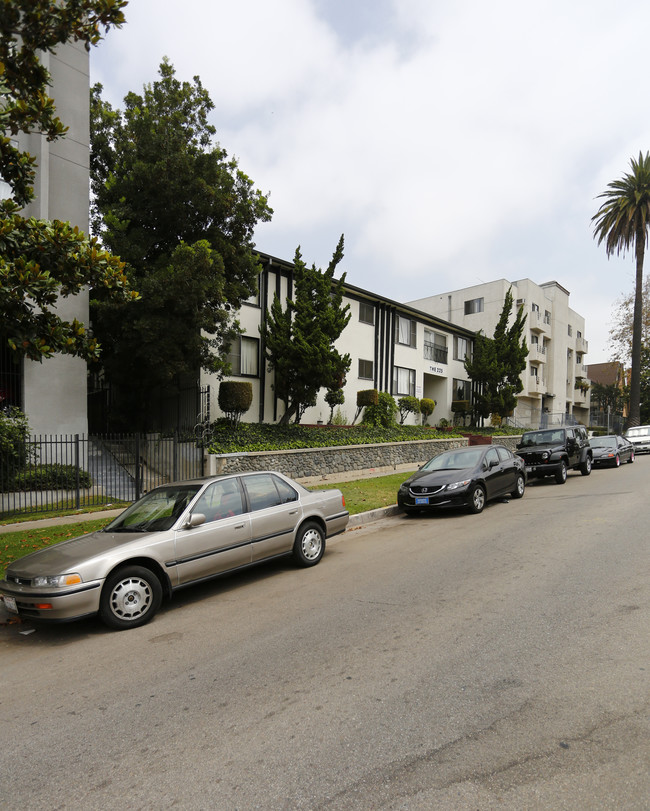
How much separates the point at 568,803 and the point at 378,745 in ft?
3.22

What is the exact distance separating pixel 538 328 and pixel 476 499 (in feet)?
118

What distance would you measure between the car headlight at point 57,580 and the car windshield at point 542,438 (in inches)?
606

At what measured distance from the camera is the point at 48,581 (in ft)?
16.4

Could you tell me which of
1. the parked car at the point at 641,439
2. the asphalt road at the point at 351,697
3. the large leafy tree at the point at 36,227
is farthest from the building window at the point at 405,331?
the asphalt road at the point at 351,697

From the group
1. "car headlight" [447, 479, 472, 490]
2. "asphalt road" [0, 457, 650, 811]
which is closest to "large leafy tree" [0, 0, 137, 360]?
"asphalt road" [0, 457, 650, 811]

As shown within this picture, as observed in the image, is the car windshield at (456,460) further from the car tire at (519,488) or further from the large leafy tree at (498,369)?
the large leafy tree at (498,369)

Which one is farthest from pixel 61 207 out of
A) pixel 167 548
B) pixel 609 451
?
pixel 609 451

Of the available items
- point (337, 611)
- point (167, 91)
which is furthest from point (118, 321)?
point (337, 611)

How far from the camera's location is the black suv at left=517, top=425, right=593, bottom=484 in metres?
16.3

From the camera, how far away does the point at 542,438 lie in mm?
17672

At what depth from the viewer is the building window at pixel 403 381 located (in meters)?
28.0

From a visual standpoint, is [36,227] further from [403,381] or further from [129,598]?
[403,381]

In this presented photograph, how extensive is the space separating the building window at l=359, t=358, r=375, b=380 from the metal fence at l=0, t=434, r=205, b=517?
1216 cm

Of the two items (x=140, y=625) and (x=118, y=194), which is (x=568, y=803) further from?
(x=118, y=194)
